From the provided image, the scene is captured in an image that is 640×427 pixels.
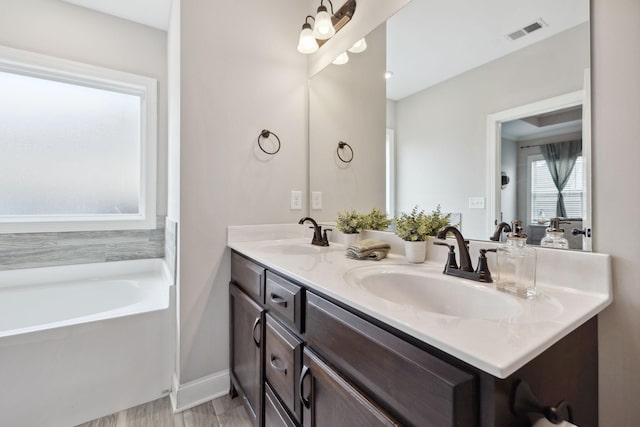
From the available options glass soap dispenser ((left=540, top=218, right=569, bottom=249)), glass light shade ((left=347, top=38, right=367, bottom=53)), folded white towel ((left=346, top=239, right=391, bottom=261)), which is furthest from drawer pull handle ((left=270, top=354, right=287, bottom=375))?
glass light shade ((left=347, top=38, right=367, bottom=53))

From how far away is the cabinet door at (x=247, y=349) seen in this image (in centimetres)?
119

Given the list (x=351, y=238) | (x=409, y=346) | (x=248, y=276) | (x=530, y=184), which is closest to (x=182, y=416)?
(x=248, y=276)

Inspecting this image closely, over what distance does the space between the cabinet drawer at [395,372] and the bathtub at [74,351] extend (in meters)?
1.31

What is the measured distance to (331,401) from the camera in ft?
2.51

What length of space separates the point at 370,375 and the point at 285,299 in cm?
43

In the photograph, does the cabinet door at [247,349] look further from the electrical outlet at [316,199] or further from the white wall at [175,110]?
the electrical outlet at [316,199]

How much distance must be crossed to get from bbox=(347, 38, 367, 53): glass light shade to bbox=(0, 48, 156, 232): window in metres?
1.80

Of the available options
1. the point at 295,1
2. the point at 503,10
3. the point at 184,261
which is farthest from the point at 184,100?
the point at 503,10

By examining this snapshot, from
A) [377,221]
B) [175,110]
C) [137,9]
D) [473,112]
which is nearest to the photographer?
[473,112]

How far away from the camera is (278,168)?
1824 mm

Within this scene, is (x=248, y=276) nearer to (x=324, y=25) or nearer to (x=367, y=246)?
(x=367, y=246)

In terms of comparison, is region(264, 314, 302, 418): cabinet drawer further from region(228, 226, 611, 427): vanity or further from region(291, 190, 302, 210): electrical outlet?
region(291, 190, 302, 210): electrical outlet

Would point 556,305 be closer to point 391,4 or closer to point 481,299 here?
point 481,299

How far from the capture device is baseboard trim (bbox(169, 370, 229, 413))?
1529 millimetres
